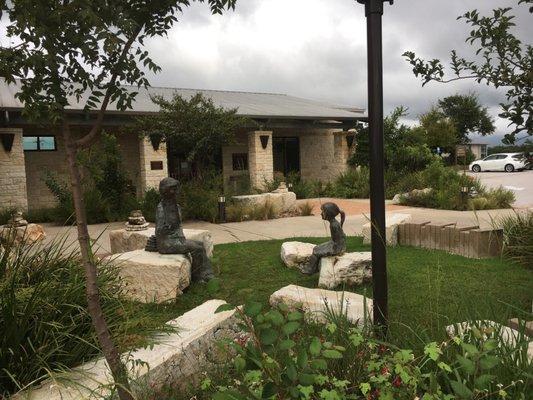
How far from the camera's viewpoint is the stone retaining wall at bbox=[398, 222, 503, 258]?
6.35 metres

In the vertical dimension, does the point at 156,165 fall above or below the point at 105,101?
above

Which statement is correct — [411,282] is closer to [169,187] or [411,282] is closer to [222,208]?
[169,187]

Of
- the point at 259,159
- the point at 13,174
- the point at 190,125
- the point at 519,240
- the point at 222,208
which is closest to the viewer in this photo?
the point at 519,240

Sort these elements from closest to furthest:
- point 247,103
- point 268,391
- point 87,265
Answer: point 268,391 → point 87,265 → point 247,103

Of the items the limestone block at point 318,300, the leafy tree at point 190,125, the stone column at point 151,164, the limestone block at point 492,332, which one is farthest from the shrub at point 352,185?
the limestone block at point 492,332

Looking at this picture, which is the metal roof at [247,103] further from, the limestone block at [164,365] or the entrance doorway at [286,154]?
the limestone block at [164,365]

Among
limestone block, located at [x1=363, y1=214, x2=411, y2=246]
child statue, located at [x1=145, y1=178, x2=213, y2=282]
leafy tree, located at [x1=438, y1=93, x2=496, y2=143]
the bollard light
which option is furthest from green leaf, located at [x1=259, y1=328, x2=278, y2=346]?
leafy tree, located at [x1=438, y1=93, x2=496, y2=143]

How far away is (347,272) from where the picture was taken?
4977 millimetres

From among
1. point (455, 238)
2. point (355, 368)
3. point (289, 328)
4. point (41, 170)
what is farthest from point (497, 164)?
point (289, 328)

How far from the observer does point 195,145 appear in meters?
12.6

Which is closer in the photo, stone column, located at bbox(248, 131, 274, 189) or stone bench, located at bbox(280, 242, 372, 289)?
stone bench, located at bbox(280, 242, 372, 289)

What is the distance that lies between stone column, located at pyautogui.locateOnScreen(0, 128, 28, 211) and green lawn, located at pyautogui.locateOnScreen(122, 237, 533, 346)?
8.13 meters

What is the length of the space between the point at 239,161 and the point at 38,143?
7.57m

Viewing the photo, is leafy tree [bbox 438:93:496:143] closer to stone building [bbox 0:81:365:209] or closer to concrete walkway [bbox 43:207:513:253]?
stone building [bbox 0:81:365:209]
